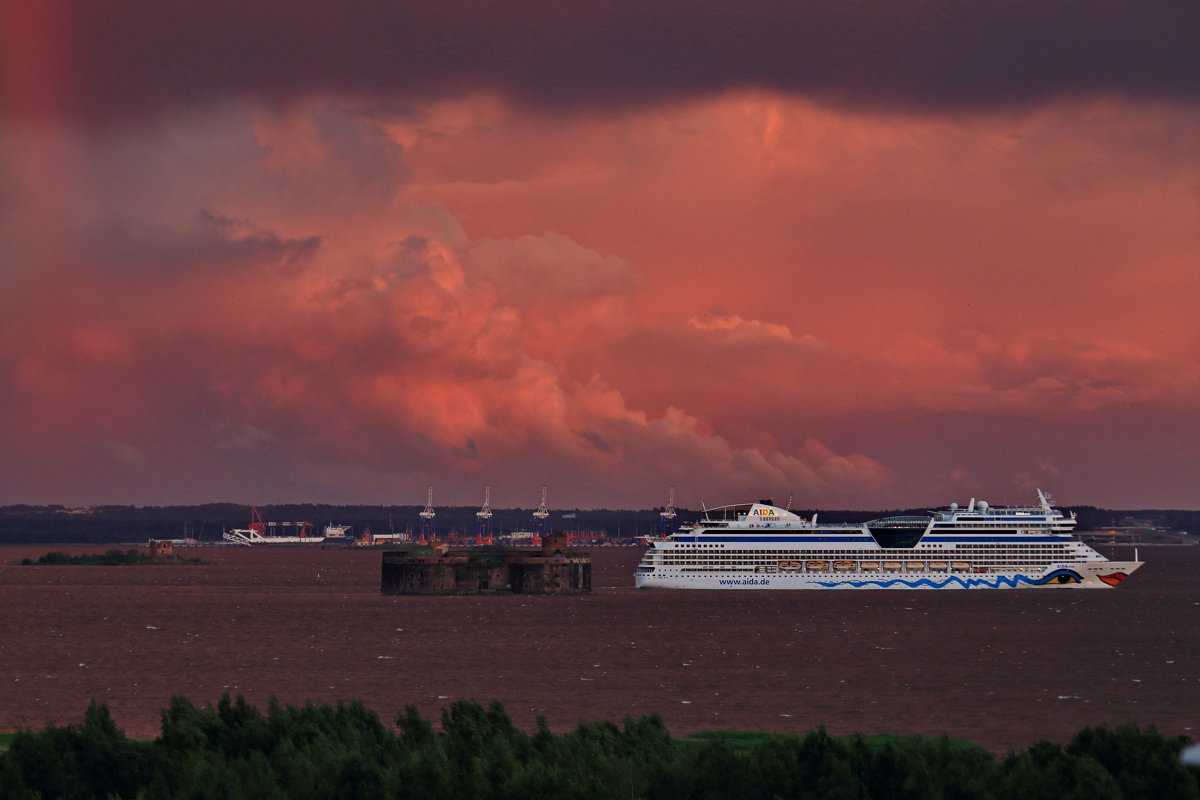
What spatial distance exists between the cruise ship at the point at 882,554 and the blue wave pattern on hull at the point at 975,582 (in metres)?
0.11

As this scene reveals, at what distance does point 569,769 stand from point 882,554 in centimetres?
13693

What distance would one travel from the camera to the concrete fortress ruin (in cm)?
15912

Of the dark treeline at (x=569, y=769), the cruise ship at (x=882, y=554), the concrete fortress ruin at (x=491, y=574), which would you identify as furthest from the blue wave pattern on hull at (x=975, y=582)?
the dark treeline at (x=569, y=769)

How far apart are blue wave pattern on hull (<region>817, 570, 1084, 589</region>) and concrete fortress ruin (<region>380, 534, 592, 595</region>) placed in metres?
27.8

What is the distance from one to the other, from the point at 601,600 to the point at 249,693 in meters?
83.8

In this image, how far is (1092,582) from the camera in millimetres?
172750

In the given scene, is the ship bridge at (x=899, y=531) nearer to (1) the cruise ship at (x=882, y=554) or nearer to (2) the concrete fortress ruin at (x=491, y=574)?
(1) the cruise ship at (x=882, y=554)

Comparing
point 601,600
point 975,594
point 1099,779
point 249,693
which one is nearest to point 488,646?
point 249,693

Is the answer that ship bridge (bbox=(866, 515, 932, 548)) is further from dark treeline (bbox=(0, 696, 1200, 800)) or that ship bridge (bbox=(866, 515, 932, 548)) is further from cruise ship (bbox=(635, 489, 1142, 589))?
dark treeline (bbox=(0, 696, 1200, 800))

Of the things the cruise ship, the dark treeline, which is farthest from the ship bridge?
the dark treeline

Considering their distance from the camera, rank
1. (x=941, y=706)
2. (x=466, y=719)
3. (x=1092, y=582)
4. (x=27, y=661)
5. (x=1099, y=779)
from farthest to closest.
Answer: (x=1092, y=582) → (x=27, y=661) → (x=941, y=706) → (x=466, y=719) → (x=1099, y=779)

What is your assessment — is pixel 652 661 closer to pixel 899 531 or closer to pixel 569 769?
pixel 569 769

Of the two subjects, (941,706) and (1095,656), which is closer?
(941,706)

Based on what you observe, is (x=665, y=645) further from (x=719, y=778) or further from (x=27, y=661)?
(x=719, y=778)
